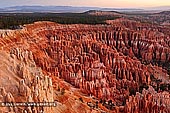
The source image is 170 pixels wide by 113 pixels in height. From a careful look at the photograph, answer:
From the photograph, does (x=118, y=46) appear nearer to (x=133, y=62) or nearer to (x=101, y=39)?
(x=101, y=39)

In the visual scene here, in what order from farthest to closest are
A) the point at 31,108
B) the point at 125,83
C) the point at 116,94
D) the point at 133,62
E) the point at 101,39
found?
1. the point at 101,39
2. the point at 133,62
3. the point at 125,83
4. the point at 116,94
5. the point at 31,108

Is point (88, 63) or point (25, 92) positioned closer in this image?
point (25, 92)

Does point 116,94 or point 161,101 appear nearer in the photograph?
point 161,101

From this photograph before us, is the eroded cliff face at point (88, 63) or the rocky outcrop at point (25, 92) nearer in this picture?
the rocky outcrop at point (25, 92)

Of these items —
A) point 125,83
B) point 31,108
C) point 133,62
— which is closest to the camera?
point 31,108

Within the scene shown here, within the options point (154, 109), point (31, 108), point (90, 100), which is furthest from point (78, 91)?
point (31, 108)

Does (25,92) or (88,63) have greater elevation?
(25,92)

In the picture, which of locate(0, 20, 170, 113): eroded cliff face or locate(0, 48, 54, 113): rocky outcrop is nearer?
locate(0, 48, 54, 113): rocky outcrop

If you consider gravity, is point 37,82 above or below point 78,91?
above
